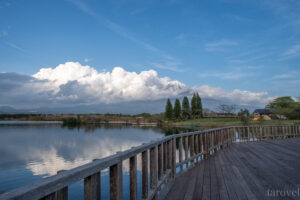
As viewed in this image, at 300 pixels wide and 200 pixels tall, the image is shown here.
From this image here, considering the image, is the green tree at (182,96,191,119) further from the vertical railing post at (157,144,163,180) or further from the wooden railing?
the vertical railing post at (157,144,163,180)

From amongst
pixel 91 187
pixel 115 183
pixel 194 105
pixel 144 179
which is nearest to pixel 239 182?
pixel 144 179

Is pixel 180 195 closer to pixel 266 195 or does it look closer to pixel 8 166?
pixel 266 195

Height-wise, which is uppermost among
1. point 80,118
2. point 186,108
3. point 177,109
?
point 186,108

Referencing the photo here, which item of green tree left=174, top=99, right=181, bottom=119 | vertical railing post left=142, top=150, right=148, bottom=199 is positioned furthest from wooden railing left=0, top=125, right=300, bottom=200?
green tree left=174, top=99, right=181, bottom=119

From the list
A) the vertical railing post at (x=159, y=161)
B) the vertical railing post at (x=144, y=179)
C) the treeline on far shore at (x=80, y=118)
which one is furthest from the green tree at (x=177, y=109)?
the vertical railing post at (x=144, y=179)

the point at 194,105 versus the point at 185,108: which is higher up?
the point at 194,105

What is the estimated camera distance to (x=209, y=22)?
692 inches

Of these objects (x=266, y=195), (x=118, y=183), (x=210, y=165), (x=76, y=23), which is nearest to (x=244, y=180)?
(x=266, y=195)

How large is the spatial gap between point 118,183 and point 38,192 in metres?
0.94

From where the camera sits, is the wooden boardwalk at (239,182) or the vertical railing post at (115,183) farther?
the wooden boardwalk at (239,182)

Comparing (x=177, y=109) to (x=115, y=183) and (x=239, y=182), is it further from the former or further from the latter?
(x=115, y=183)

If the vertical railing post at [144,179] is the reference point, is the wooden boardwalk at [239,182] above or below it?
below
